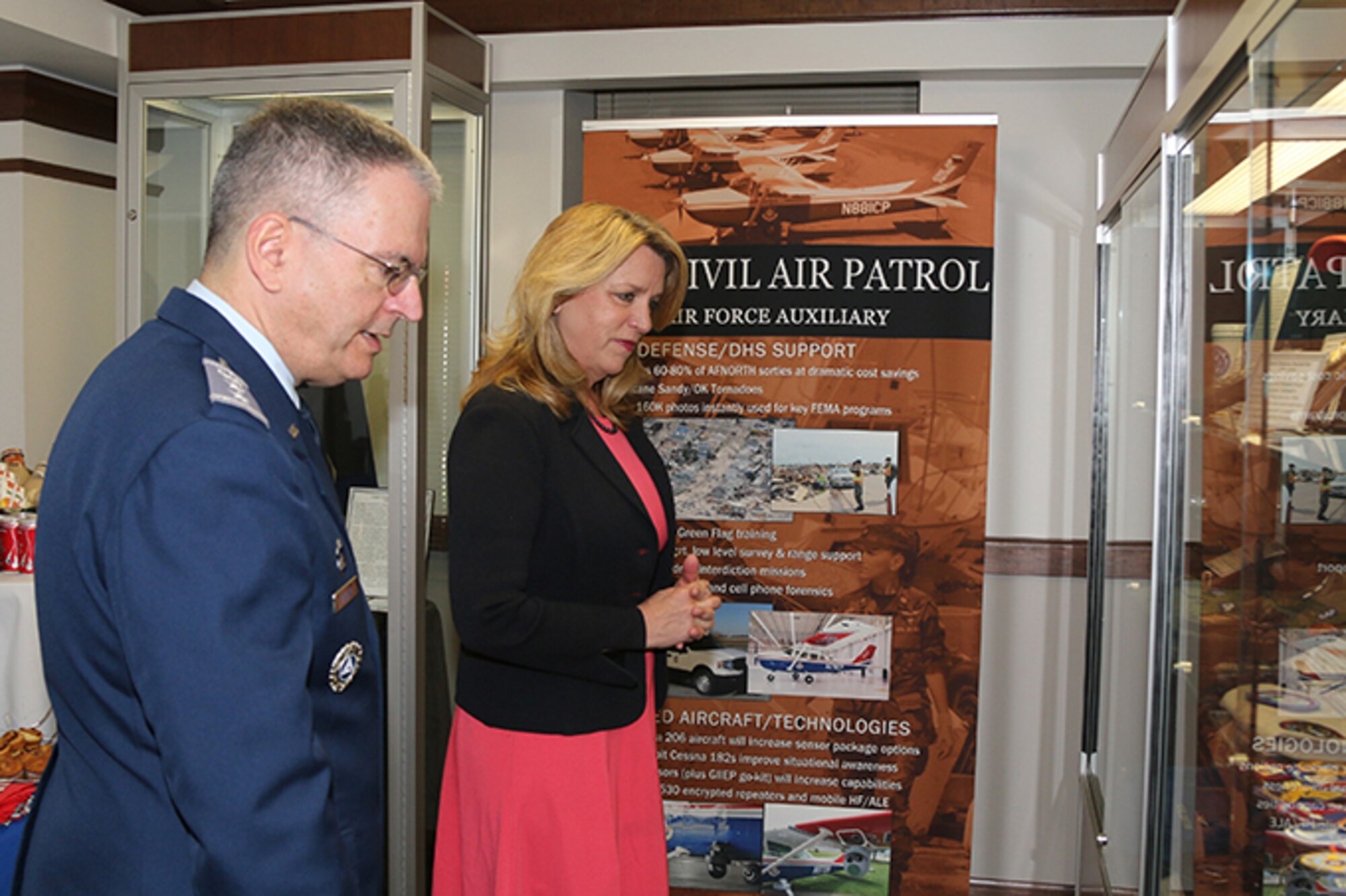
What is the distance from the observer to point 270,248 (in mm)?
1032

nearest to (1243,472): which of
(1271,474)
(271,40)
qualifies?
(1271,474)

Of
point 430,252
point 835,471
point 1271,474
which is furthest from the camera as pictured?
point 430,252

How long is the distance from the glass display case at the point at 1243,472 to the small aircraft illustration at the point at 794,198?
82 centimetres

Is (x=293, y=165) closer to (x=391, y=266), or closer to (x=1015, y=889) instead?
(x=391, y=266)

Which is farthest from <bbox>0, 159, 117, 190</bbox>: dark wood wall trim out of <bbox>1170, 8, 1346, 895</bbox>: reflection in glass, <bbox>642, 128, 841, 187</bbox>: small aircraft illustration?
<bbox>1170, 8, 1346, 895</bbox>: reflection in glass

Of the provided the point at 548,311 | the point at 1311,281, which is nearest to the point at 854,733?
the point at 548,311

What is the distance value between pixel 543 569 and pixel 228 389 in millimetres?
820

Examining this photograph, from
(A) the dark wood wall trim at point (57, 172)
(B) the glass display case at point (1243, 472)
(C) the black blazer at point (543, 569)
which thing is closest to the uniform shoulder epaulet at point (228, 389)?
(C) the black blazer at point (543, 569)

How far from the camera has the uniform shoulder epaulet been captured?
3.09 ft

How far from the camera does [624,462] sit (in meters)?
1.90

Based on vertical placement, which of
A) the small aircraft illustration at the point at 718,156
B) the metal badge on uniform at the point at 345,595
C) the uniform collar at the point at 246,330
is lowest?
the metal badge on uniform at the point at 345,595

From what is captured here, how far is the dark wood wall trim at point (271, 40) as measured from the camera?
296 centimetres

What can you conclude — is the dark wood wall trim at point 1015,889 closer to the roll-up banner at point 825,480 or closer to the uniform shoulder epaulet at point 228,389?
the roll-up banner at point 825,480

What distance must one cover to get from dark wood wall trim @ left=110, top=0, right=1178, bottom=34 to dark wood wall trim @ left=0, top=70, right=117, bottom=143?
464mm
